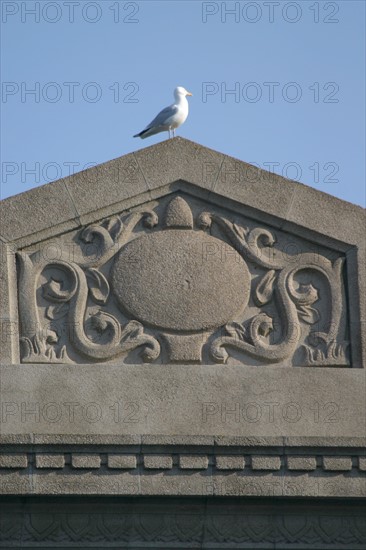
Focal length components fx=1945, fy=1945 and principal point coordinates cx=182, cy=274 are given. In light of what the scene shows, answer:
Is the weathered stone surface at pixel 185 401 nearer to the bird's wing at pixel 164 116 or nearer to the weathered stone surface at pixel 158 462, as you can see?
the weathered stone surface at pixel 158 462

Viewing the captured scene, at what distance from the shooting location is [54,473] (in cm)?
1823

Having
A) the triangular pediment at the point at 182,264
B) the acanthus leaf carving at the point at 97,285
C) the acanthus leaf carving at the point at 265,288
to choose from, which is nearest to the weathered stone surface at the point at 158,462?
the triangular pediment at the point at 182,264

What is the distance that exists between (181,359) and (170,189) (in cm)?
177

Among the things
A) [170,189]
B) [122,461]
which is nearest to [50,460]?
[122,461]

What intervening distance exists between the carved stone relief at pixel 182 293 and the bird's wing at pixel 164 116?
943 mm

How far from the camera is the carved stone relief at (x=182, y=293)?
62.1 feet

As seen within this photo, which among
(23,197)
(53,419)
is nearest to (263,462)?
Result: (53,419)

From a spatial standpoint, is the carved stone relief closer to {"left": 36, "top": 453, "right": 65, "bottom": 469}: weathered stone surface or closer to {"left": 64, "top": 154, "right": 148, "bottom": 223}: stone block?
{"left": 64, "top": 154, "right": 148, "bottom": 223}: stone block

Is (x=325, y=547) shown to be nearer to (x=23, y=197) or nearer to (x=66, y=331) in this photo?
(x=66, y=331)

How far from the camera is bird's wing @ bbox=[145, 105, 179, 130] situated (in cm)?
1994

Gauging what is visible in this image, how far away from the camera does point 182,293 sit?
19.0 meters

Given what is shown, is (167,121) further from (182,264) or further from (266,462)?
(266,462)

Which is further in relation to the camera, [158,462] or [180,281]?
[180,281]

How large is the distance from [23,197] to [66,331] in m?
1.41
